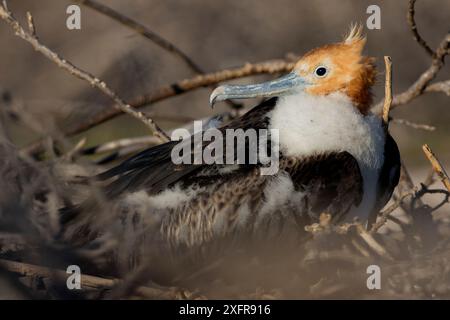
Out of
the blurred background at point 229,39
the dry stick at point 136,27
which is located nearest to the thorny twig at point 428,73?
the dry stick at point 136,27

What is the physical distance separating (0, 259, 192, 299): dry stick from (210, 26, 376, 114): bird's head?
39.8 inches

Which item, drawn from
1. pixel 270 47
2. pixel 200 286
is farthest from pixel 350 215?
pixel 270 47

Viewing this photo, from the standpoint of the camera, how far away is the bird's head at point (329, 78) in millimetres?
4219

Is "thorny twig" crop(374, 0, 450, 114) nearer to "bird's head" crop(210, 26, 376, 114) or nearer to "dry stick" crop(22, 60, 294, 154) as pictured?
"bird's head" crop(210, 26, 376, 114)

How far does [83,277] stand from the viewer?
3.69 m

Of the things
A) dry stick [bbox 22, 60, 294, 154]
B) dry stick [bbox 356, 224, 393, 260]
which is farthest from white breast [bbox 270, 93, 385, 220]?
dry stick [bbox 22, 60, 294, 154]

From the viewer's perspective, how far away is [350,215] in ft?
13.0

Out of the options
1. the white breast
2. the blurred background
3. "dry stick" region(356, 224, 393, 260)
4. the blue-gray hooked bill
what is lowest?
"dry stick" region(356, 224, 393, 260)

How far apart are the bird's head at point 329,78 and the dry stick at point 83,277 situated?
3.32 ft

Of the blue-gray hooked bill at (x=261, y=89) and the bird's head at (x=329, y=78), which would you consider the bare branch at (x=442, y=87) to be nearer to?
the bird's head at (x=329, y=78)

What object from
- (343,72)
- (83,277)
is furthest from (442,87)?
(83,277)

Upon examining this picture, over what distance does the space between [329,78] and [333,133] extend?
34cm

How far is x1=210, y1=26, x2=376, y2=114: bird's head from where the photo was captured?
422 centimetres
